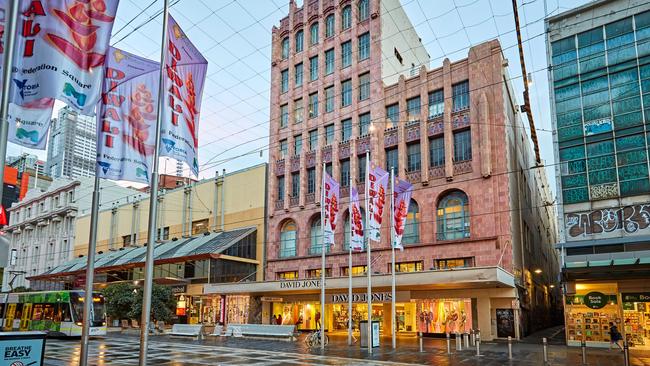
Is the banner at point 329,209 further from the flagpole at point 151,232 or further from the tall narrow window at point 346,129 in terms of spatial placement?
the flagpole at point 151,232

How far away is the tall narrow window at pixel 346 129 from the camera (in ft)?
141

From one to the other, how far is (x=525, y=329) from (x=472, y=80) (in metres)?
17.4

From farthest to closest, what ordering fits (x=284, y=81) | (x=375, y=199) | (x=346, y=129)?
(x=284, y=81) < (x=346, y=129) < (x=375, y=199)

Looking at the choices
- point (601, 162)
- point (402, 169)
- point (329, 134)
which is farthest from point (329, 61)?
point (601, 162)

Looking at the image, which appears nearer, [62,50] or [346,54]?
[62,50]

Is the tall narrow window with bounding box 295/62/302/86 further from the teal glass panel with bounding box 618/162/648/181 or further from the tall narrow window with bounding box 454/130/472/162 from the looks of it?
the teal glass panel with bounding box 618/162/648/181

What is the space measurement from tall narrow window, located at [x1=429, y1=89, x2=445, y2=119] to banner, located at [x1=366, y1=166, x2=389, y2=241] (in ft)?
42.7

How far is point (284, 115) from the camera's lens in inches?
1928

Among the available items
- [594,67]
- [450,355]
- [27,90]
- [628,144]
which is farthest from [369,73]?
[27,90]

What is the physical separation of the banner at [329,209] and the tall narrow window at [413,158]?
11.7 metres

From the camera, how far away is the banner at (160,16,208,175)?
11461 millimetres

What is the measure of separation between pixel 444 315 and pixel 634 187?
13669 millimetres

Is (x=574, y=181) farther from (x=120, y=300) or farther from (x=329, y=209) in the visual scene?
(x=120, y=300)

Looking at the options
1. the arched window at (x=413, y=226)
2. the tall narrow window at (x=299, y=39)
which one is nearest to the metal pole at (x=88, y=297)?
the arched window at (x=413, y=226)
